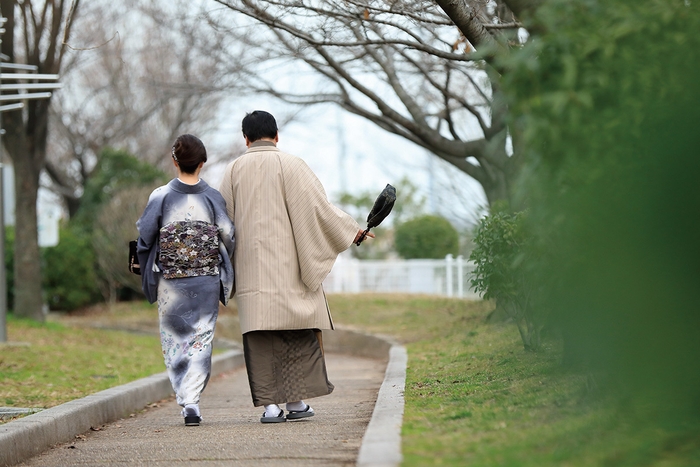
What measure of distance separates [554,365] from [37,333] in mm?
8527

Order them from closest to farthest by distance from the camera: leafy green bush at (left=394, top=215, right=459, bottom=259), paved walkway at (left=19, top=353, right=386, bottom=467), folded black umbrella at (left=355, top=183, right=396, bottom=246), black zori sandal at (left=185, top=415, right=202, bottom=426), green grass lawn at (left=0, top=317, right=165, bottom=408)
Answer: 1. paved walkway at (left=19, top=353, right=386, bottom=467)
2. black zori sandal at (left=185, top=415, right=202, bottom=426)
3. folded black umbrella at (left=355, top=183, right=396, bottom=246)
4. green grass lawn at (left=0, top=317, right=165, bottom=408)
5. leafy green bush at (left=394, top=215, right=459, bottom=259)

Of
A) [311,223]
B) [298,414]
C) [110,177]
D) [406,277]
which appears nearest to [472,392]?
[298,414]

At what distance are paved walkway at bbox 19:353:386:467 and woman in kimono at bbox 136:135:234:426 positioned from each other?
39 centimetres

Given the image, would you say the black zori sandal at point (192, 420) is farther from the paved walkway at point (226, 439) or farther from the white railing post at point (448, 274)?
the white railing post at point (448, 274)

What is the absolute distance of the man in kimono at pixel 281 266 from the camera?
5730 millimetres

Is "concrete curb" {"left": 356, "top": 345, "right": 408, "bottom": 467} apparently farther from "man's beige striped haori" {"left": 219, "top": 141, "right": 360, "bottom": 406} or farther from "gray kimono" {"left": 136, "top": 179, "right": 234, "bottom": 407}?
"gray kimono" {"left": 136, "top": 179, "right": 234, "bottom": 407}

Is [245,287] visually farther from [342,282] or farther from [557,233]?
[342,282]

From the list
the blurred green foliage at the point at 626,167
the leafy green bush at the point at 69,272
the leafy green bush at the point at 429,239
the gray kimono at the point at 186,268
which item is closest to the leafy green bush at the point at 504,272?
the gray kimono at the point at 186,268

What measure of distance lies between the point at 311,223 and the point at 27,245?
873 cm

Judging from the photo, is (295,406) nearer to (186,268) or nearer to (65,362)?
(186,268)

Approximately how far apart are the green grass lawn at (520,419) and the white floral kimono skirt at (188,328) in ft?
4.39

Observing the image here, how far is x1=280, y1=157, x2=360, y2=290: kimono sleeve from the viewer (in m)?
5.84

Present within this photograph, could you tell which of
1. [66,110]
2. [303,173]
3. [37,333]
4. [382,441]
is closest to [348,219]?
[303,173]

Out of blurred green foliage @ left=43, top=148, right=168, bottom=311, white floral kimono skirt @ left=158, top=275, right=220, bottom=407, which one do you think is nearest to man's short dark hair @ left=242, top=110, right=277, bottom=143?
white floral kimono skirt @ left=158, top=275, right=220, bottom=407
